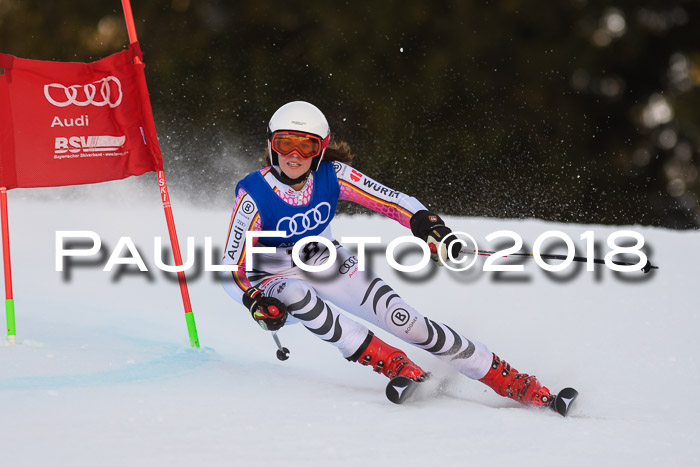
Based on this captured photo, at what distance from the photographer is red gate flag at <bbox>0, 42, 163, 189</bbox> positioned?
4.88 meters

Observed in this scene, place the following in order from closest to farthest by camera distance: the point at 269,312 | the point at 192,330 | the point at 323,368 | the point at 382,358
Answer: the point at 269,312 → the point at 382,358 → the point at 192,330 → the point at 323,368

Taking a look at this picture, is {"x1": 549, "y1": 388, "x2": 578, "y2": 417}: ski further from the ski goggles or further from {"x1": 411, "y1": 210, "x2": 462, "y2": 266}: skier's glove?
the ski goggles

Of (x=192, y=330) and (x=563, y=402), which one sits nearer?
(x=563, y=402)

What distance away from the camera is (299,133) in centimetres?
438

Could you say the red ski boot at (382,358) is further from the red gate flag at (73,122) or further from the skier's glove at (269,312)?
the red gate flag at (73,122)

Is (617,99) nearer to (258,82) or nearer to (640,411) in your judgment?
(258,82)

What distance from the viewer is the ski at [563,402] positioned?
4227 mm

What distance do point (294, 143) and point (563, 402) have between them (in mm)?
1744

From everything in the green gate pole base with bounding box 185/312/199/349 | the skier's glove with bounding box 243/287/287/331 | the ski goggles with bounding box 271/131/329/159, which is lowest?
the green gate pole base with bounding box 185/312/199/349

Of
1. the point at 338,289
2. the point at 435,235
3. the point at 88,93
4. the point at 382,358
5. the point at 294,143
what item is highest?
the point at 88,93

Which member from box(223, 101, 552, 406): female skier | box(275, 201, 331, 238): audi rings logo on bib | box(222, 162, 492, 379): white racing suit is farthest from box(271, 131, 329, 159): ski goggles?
box(275, 201, 331, 238): audi rings logo on bib

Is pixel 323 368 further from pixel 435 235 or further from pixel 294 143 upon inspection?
pixel 294 143

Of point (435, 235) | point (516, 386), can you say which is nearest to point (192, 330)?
point (435, 235)

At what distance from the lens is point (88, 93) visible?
4.99 m
